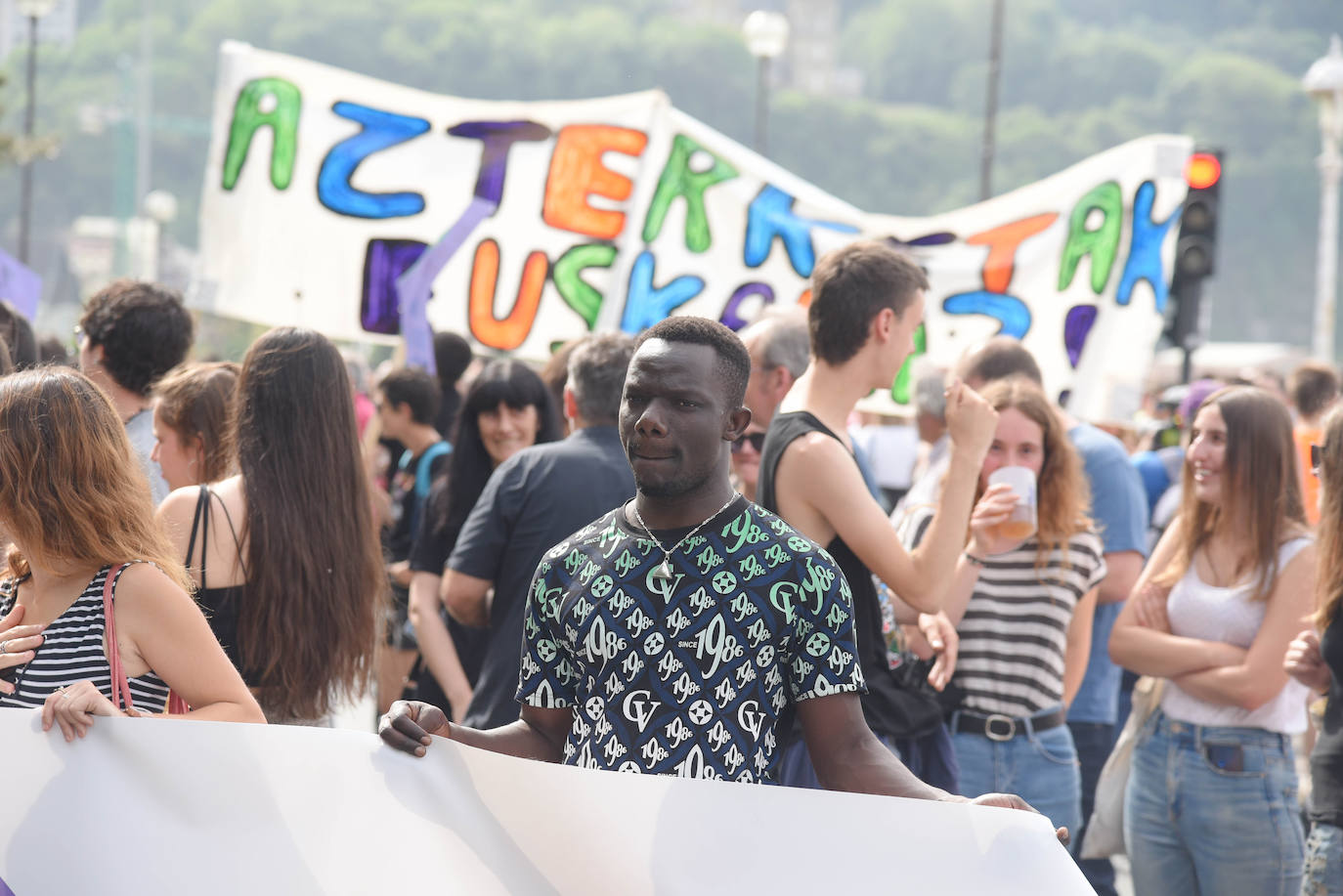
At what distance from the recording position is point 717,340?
236 cm

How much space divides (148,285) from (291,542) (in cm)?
145

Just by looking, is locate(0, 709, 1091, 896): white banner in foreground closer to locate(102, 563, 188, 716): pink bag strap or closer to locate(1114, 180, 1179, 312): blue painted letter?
locate(102, 563, 188, 716): pink bag strap

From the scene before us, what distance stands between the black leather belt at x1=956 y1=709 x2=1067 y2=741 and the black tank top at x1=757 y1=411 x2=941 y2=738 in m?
0.43

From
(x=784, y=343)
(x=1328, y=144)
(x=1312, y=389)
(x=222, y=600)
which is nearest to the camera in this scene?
(x=222, y=600)

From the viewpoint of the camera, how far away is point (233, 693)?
266 cm

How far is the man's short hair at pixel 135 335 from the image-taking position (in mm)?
4219

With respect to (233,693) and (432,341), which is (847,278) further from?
(432,341)

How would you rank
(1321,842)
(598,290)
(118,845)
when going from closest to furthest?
1. (118,845)
2. (1321,842)
3. (598,290)

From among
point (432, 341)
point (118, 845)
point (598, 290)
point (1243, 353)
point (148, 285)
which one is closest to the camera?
point (118, 845)

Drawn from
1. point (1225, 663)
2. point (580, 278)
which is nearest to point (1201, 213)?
point (580, 278)

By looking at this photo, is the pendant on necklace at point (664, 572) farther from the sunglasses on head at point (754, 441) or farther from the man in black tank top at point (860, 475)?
the sunglasses on head at point (754, 441)

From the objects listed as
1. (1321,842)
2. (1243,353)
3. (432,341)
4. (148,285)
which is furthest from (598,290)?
(1243,353)

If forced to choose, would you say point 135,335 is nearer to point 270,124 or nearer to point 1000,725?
point 1000,725

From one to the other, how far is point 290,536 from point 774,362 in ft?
4.70
